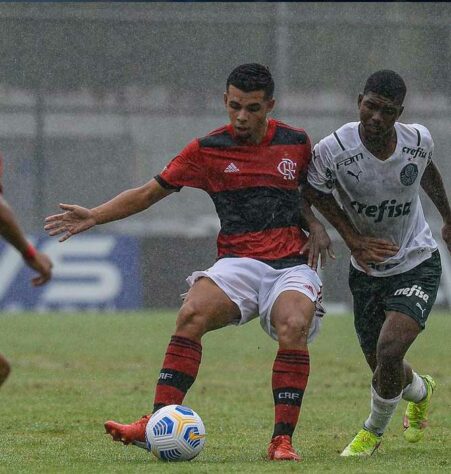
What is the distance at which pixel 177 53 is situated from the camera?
20.0 metres

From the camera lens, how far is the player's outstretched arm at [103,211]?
7273mm

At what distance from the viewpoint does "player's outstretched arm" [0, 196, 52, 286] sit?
575cm

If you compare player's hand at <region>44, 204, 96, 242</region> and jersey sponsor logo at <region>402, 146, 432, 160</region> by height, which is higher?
jersey sponsor logo at <region>402, 146, 432, 160</region>

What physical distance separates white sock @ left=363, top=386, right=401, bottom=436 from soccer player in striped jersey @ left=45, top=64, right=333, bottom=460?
535mm

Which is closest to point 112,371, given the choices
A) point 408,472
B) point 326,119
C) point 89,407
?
point 89,407

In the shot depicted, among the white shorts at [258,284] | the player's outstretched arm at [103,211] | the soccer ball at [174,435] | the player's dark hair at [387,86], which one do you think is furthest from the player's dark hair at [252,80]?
the soccer ball at [174,435]

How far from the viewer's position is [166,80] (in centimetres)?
1983

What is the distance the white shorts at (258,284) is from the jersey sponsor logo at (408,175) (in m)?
0.73

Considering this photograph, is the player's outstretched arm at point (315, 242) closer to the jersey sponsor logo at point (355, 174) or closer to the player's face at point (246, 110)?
the jersey sponsor logo at point (355, 174)

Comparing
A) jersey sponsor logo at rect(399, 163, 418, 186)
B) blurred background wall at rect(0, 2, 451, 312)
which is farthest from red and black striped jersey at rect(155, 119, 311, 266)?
blurred background wall at rect(0, 2, 451, 312)

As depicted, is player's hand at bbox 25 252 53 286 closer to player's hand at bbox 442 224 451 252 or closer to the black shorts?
the black shorts

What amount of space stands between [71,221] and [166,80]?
499 inches

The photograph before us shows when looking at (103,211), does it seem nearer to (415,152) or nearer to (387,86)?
(387,86)

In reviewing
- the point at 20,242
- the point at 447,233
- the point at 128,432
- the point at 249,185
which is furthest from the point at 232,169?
the point at 20,242
